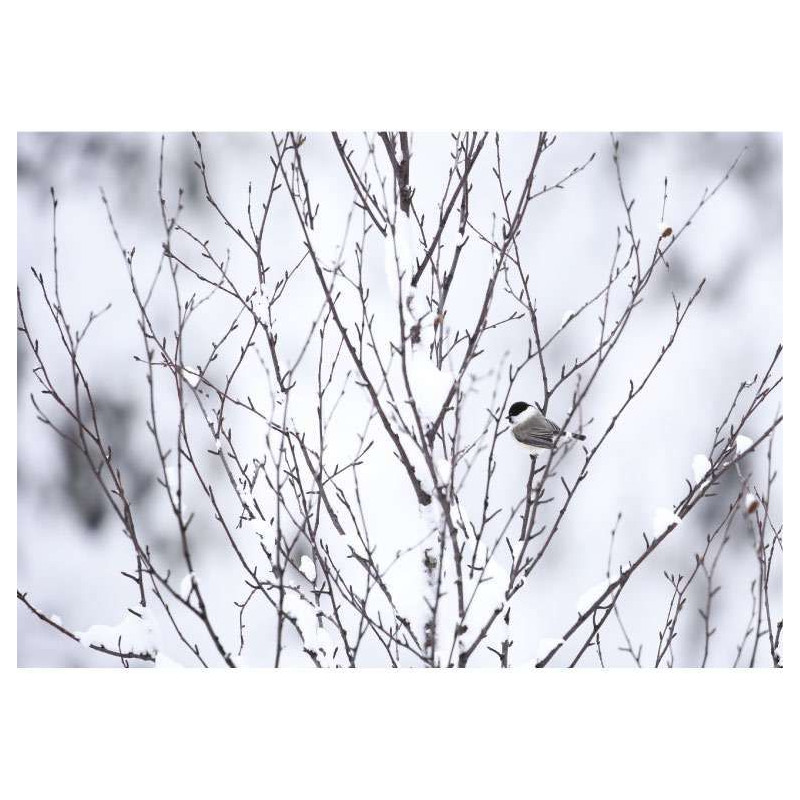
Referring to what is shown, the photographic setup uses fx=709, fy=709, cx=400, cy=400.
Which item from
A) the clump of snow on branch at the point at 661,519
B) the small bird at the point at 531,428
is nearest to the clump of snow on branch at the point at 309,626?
the small bird at the point at 531,428

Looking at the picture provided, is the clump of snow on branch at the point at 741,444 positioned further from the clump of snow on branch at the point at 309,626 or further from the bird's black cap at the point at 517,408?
the clump of snow on branch at the point at 309,626

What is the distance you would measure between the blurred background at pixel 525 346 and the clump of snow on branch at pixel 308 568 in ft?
0.52

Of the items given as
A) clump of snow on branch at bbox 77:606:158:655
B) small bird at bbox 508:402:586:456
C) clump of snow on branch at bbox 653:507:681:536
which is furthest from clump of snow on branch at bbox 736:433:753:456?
clump of snow on branch at bbox 77:606:158:655

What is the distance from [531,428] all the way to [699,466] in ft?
1.19

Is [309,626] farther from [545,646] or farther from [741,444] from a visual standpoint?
[741,444]

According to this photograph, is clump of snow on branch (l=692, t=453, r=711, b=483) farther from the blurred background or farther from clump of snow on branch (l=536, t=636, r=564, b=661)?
clump of snow on branch (l=536, t=636, r=564, b=661)

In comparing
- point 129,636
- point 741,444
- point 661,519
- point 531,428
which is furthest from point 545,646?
point 129,636

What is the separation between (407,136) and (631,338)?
1.98 ft

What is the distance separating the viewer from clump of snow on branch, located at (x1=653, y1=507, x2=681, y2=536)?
141 centimetres

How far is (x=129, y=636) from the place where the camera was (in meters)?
1.43

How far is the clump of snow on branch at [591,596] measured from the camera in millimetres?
1426
